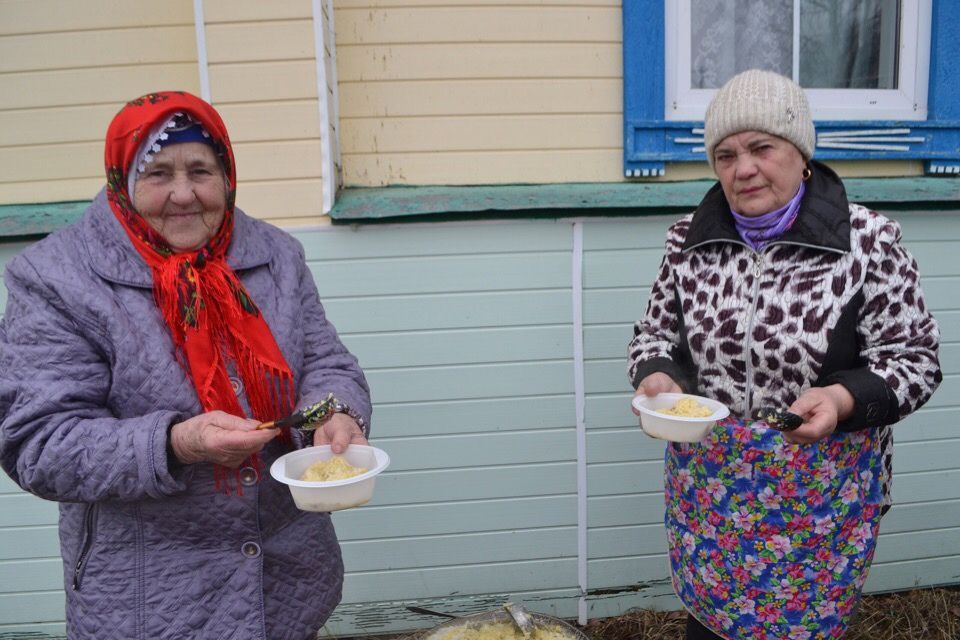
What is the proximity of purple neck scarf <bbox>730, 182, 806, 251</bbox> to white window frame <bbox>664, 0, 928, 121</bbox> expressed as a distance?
132 centimetres

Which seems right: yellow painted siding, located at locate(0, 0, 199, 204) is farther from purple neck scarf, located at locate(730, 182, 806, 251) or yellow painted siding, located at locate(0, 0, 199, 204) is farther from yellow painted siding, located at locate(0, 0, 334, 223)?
purple neck scarf, located at locate(730, 182, 806, 251)

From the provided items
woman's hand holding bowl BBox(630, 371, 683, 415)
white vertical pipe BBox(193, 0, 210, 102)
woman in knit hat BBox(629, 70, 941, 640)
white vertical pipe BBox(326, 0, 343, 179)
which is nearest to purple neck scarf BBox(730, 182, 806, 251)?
woman in knit hat BBox(629, 70, 941, 640)

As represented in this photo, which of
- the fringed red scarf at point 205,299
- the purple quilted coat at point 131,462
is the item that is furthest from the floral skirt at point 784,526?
the fringed red scarf at point 205,299

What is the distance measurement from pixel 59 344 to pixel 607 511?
2.35 m

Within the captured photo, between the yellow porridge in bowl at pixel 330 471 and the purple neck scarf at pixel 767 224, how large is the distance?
3.74ft

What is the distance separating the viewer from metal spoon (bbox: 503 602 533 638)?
1.89 meters

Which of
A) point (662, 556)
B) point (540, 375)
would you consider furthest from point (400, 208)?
point (662, 556)

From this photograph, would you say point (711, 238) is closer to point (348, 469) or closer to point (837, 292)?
point (837, 292)

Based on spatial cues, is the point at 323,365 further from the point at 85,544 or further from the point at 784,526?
the point at 784,526

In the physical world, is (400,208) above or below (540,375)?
above

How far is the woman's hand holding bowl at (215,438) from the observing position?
4.49 feet

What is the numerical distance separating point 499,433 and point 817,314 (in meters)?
1.57

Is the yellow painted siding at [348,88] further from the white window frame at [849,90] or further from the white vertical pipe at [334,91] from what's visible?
the white window frame at [849,90]

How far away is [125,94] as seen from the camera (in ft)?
9.43
